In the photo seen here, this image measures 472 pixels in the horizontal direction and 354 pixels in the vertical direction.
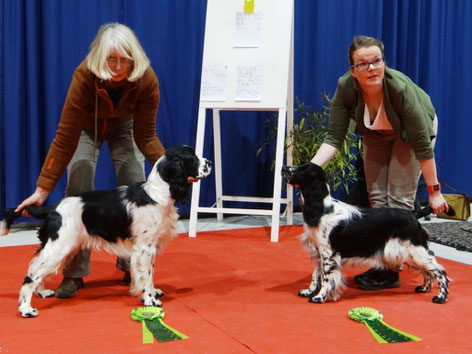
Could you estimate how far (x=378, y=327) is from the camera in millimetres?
2270

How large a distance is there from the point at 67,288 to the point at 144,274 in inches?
19.2

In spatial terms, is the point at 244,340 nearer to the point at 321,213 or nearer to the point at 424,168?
the point at 321,213

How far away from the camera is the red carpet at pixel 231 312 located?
81.9 inches

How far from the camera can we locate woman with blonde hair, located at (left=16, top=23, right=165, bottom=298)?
259 cm

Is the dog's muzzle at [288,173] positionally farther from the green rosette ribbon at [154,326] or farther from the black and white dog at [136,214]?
the green rosette ribbon at [154,326]

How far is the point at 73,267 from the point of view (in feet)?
9.27

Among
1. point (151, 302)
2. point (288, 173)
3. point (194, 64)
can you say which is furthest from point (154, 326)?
point (194, 64)

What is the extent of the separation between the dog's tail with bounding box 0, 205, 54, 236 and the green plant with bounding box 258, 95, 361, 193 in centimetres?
293

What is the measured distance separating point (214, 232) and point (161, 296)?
6.57ft

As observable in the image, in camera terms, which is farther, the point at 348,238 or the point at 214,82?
the point at 214,82

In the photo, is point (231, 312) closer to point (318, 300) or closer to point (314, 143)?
point (318, 300)

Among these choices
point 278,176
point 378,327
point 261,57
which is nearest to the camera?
point 378,327

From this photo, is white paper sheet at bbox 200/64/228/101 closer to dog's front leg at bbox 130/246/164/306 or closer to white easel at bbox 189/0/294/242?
white easel at bbox 189/0/294/242

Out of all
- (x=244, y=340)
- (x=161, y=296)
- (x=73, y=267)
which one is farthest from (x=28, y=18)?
(x=244, y=340)
